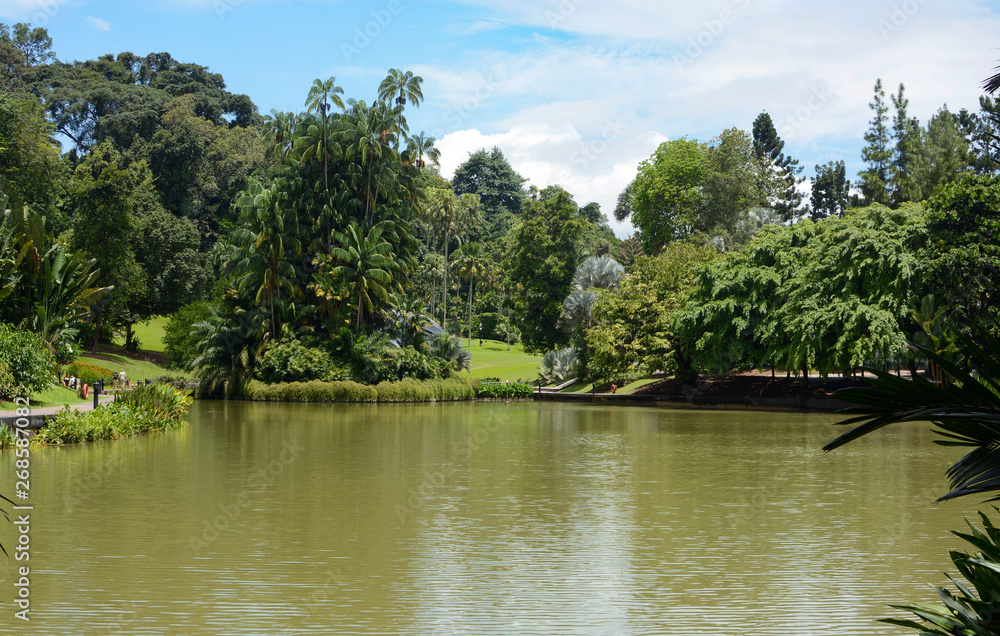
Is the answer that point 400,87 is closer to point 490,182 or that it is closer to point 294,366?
point 294,366

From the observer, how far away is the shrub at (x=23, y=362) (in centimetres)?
2295

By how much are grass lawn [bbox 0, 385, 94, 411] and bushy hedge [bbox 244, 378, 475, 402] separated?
18.1 m

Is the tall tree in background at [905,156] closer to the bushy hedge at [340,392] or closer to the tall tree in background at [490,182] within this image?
the bushy hedge at [340,392]

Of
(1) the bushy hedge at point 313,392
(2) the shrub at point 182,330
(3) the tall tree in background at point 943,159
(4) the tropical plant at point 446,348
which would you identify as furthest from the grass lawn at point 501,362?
(3) the tall tree in background at point 943,159

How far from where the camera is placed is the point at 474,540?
37.7 feet

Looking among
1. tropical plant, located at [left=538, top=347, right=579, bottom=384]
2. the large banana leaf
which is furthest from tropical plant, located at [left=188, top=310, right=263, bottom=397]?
the large banana leaf


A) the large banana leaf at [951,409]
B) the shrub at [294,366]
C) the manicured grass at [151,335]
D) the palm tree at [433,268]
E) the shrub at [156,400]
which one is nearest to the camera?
the large banana leaf at [951,409]

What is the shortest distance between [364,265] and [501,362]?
25874 mm

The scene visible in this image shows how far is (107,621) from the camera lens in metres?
7.67

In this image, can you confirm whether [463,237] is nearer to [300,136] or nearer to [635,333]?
[300,136]

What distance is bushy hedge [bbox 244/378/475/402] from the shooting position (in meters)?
46.9

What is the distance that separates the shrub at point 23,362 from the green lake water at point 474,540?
9.99 feet

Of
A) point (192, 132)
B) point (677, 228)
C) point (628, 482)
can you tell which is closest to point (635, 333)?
point (677, 228)

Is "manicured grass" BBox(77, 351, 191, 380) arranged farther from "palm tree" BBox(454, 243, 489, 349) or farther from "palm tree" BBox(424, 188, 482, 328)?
"palm tree" BBox(454, 243, 489, 349)
